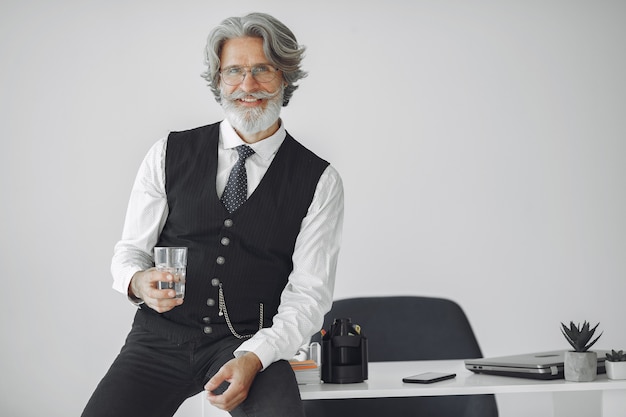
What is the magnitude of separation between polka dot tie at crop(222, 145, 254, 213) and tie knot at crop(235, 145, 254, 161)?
0.03 m

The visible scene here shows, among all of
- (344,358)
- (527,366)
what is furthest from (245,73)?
(527,366)

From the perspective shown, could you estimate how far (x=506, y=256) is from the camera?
381 centimetres

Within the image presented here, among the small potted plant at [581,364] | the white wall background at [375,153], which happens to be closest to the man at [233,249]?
the small potted plant at [581,364]

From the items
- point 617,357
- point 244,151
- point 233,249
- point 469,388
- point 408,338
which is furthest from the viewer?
point 408,338

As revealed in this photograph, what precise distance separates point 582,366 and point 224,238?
3.15 feet

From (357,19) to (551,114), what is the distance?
1.10 meters

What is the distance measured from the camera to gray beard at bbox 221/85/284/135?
2.19 meters

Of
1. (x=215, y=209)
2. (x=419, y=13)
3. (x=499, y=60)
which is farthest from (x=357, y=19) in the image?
(x=215, y=209)

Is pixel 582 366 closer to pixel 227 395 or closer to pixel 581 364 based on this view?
pixel 581 364

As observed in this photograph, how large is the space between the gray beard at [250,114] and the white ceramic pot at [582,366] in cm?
103

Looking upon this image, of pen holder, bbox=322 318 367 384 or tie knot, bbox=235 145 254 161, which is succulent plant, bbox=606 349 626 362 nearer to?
pen holder, bbox=322 318 367 384

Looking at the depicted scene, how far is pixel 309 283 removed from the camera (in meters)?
2.04

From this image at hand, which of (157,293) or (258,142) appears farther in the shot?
(258,142)

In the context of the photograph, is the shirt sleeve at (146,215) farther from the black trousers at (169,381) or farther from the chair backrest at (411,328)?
the chair backrest at (411,328)
